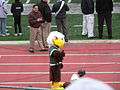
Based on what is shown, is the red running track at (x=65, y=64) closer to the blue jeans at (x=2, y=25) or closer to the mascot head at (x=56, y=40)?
the mascot head at (x=56, y=40)

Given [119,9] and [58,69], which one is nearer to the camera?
[58,69]

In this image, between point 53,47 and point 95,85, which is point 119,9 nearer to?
point 53,47

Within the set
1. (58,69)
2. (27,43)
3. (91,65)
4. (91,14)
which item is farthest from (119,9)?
(58,69)

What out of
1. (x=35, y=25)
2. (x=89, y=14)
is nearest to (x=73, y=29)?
(x=89, y=14)

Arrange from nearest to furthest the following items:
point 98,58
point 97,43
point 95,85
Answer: point 95,85, point 98,58, point 97,43

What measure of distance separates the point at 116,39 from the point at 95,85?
1336cm

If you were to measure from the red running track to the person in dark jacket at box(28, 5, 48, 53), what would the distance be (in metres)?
0.31

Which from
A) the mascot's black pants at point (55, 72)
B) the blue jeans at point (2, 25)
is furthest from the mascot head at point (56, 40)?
the blue jeans at point (2, 25)

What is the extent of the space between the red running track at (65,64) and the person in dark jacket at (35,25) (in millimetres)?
314

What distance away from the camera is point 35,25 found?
513 inches

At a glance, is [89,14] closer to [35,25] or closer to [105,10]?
[105,10]

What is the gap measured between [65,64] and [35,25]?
1.95 m

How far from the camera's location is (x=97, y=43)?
47.7ft

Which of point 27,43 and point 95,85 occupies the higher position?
point 95,85
